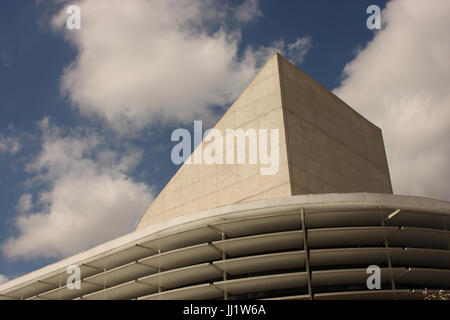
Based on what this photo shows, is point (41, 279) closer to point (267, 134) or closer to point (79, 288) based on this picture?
point (79, 288)

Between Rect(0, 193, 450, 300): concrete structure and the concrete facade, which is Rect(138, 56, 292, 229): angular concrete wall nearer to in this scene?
the concrete facade

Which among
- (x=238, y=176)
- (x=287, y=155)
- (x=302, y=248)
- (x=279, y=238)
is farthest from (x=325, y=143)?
(x=279, y=238)

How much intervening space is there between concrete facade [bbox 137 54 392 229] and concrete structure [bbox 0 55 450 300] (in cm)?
7

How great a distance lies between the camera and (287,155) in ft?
73.0

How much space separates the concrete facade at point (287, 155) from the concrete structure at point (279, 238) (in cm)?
7

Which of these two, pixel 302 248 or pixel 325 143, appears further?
pixel 325 143

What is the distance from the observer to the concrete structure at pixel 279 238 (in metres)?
17.2

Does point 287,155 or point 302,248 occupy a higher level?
point 287,155

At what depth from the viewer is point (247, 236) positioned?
18.5m

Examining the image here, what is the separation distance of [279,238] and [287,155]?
5468 mm

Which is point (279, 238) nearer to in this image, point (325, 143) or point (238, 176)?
point (238, 176)

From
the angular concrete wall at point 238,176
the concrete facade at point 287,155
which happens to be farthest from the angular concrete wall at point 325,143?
the angular concrete wall at point 238,176

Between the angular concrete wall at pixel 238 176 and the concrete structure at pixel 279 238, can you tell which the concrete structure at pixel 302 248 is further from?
the angular concrete wall at pixel 238 176
